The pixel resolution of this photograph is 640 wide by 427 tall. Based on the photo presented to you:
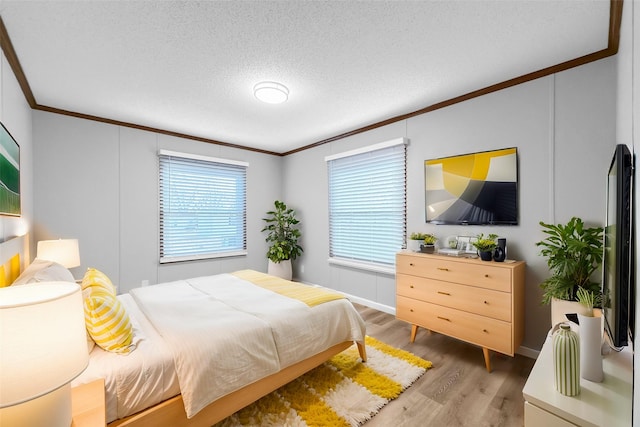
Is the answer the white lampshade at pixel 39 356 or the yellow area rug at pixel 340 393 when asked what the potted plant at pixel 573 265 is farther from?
the white lampshade at pixel 39 356

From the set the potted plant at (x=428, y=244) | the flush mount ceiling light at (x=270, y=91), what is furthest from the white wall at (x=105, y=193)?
the potted plant at (x=428, y=244)

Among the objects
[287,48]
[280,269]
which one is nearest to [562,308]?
[287,48]

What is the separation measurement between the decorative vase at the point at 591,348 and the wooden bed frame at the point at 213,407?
1578 mm

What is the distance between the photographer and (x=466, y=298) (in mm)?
2416

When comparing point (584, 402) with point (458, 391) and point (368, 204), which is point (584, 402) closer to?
point (458, 391)

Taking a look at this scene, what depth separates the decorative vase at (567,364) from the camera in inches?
43.7

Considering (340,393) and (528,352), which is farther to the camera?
(528,352)

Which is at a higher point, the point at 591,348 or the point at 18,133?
the point at 18,133

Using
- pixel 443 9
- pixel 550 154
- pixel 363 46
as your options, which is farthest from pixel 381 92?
pixel 550 154

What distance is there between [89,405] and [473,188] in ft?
10.6

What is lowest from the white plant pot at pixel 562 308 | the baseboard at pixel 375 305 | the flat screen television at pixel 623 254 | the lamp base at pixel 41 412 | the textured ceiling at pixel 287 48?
the baseboard at pixel 375 305

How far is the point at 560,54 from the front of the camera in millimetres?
2137

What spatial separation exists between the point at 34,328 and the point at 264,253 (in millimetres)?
4379

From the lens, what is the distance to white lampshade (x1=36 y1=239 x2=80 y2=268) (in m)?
2.48
